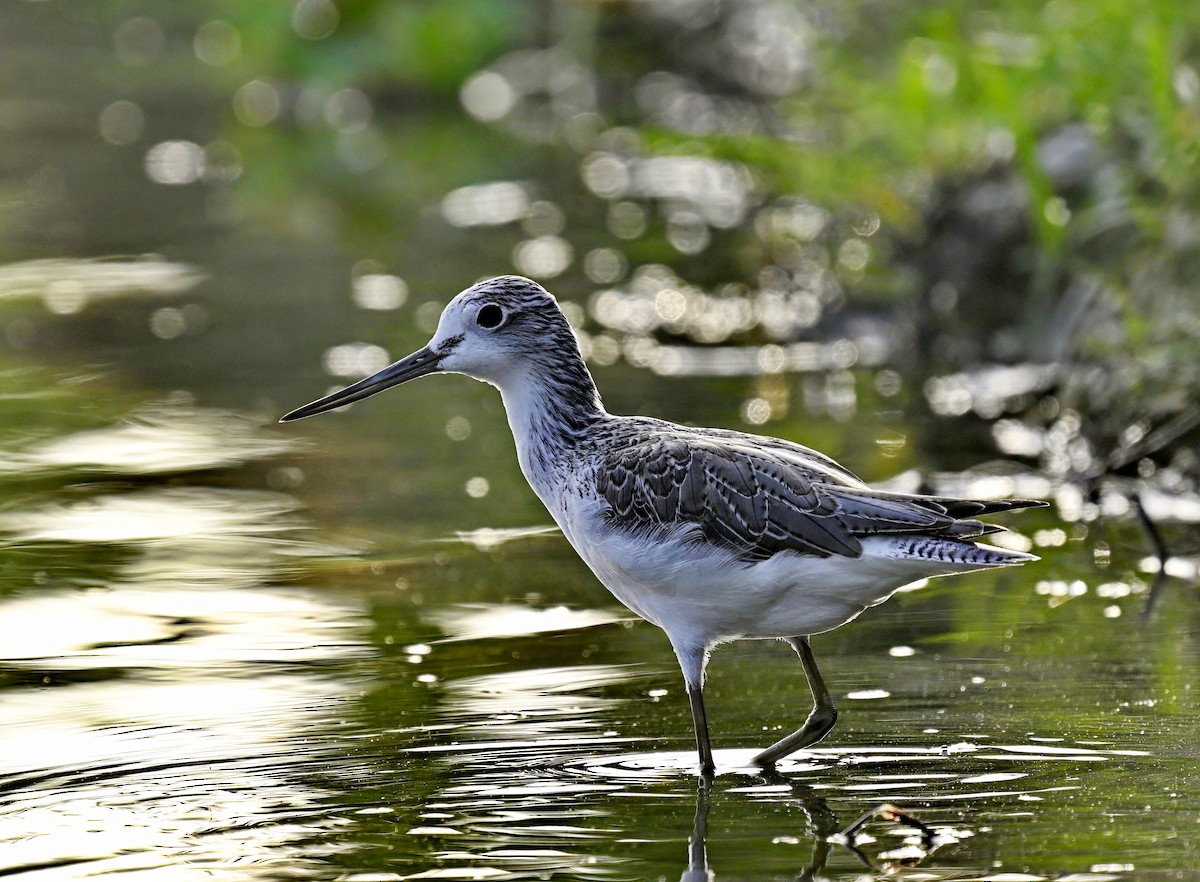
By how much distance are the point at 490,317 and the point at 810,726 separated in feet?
6.57

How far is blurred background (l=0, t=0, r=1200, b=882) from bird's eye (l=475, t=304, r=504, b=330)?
1.41 m

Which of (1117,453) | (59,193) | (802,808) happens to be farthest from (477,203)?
(802,808)

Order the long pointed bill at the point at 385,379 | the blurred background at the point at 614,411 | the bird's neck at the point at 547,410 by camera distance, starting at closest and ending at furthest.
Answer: the blurred background at the point at 614,411
the bird's neck at the point at 547,410
the long pointed bill at the point at 385,379

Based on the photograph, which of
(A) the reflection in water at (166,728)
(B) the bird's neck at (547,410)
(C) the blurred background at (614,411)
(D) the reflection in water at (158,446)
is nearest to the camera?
(A) the reflection in water at (166,728)

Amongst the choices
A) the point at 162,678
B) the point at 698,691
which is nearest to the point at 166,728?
the point at 162,678

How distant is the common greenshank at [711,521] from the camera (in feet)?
19.8

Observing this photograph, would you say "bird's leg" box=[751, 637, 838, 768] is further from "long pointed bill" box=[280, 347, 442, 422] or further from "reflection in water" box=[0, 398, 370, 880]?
"long pointed bill" box=[280, 347, 442, 422]

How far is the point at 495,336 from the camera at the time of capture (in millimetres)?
6980

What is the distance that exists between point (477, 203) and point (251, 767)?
12.6m

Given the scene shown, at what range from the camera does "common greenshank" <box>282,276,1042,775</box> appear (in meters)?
6.05

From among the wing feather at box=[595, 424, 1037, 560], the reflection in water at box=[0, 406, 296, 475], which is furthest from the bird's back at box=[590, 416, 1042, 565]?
the reflection in water at box=[0, 406, 296, 475]

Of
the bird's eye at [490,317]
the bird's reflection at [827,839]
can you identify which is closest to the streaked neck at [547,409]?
the bird's eye at [490,317]

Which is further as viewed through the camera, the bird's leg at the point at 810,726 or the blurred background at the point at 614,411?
the bird's leg at the point at 810,726

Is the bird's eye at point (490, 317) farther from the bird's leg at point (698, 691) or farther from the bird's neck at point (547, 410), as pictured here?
the bird's leg at point (698, 691)
